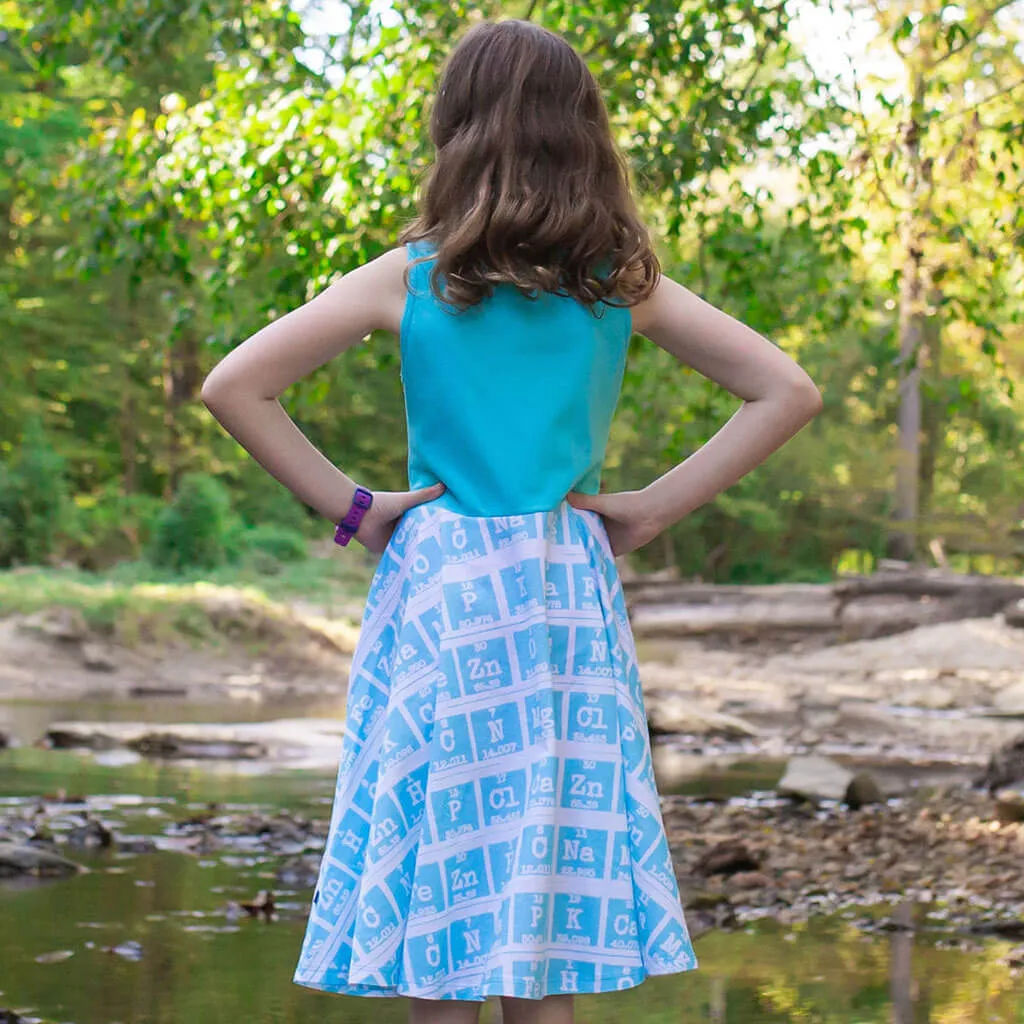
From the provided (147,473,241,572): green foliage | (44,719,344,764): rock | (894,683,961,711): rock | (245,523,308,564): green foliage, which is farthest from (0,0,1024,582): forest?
(245,523,308,564): green foliage

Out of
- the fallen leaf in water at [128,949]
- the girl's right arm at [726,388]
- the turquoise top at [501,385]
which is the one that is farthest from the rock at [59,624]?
the turquoise top at [501,385]

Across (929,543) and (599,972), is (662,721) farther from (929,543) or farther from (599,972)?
(929,543)

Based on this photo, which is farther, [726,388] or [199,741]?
[199,741]

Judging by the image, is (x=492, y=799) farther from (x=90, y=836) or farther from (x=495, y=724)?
(x=90, y=836)

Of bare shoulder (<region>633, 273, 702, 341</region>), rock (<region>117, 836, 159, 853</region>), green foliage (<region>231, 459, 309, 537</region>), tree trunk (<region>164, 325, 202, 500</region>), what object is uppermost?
tree trunk (<region>164, 325, 202, 500</region>)

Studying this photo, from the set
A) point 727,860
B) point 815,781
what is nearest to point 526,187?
point 727,860

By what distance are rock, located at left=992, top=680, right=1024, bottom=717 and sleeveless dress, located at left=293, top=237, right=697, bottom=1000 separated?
1378 centimetres

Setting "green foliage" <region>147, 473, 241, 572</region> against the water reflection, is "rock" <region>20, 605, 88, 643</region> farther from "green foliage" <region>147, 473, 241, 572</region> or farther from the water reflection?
the water reflection

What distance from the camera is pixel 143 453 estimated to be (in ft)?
114

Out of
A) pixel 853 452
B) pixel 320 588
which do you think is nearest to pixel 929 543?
pixel 853 452

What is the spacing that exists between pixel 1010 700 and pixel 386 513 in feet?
48.4

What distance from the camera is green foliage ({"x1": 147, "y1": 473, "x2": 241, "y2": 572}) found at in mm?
22797

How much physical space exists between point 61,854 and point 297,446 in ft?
13.9

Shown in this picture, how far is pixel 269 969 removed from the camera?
4.78 meters
